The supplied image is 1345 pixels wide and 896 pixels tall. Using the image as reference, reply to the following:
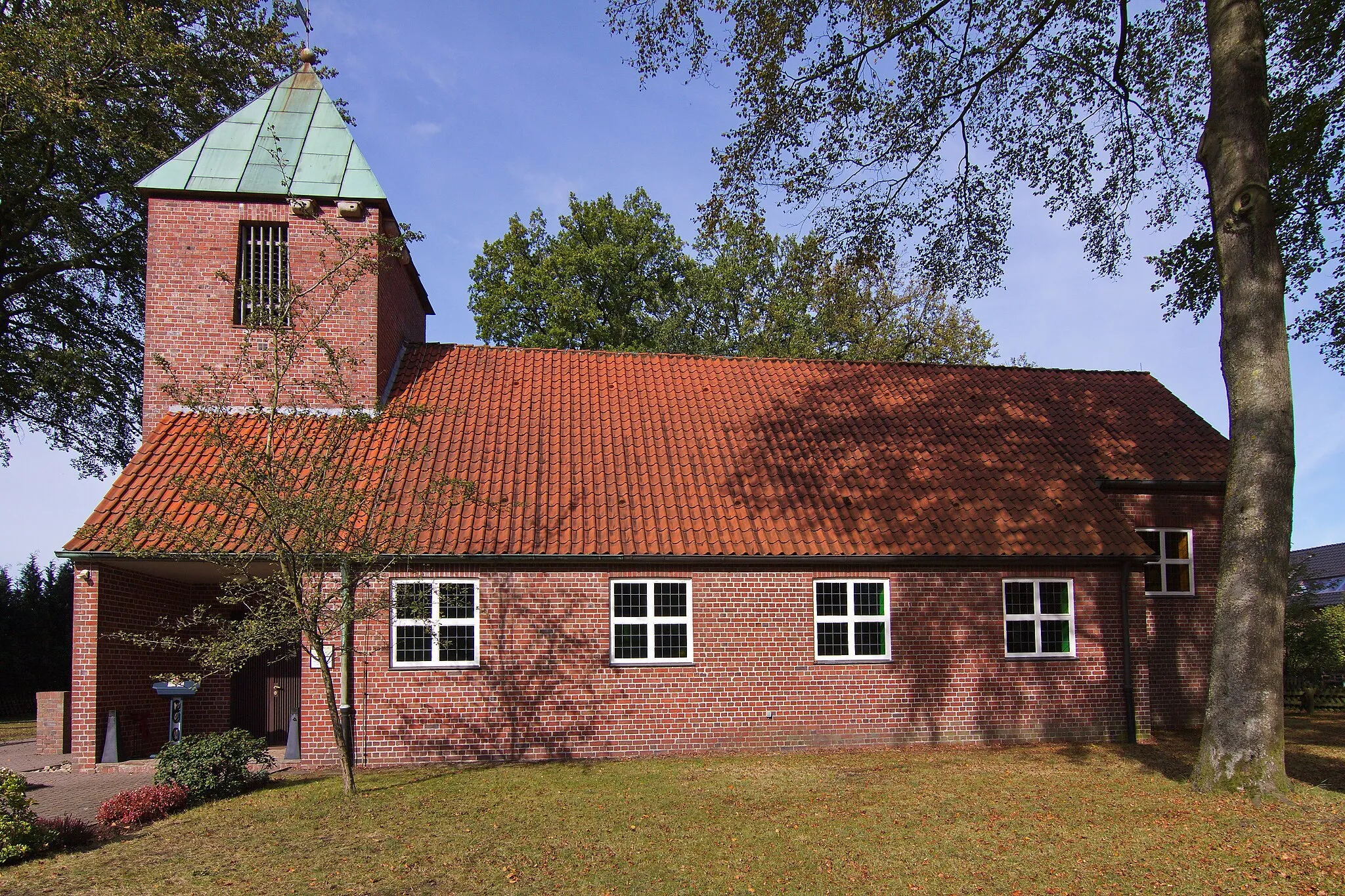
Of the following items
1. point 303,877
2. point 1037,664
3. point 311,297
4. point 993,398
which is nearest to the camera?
point 303,877

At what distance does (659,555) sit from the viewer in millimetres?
13219

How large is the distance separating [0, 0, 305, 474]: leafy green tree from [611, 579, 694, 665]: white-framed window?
47.7 feet

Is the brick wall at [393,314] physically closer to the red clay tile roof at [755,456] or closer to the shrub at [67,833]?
the red clay tile roof at [755,456]

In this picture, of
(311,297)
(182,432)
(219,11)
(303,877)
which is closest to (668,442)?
(311,297)

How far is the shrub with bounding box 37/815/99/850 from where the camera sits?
8789 millimetres

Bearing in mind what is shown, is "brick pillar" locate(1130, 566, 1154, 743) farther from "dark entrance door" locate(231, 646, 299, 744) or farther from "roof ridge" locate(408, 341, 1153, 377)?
"dark entrance door" locate(231, 646, 299, 744)

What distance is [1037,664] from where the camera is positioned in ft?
47.5

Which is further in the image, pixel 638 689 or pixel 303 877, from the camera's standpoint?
pixel 638 689

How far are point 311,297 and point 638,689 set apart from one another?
8948mm

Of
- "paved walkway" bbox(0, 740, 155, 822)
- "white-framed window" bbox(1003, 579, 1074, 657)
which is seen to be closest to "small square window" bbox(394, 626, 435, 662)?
"paved walkway" bbox(0, 740, 155, 822)

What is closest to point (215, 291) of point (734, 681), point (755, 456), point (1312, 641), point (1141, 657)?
point (755, 456)

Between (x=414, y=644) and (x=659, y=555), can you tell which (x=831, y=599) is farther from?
(x=414, y=644)

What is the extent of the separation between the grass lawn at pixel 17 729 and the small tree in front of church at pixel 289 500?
21.3 ft

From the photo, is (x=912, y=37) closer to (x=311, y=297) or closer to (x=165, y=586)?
(x=311, y=297)
